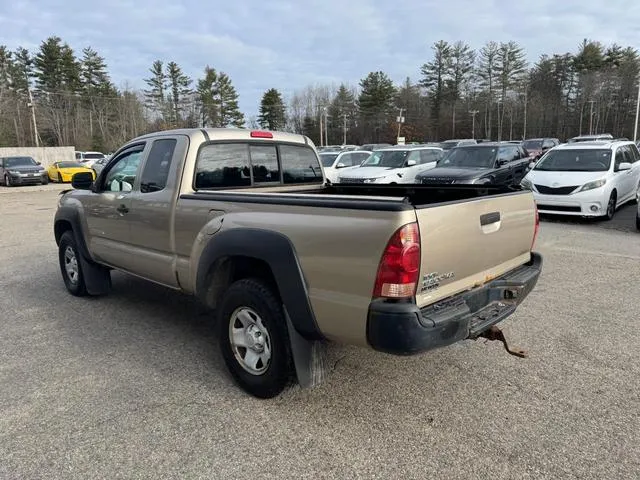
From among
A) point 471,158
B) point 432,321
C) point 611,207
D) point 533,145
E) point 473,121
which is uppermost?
point 473,121

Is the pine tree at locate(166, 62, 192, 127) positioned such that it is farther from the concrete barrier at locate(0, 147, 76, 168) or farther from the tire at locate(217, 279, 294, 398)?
the tire at locate(217, 279, 294, 398)

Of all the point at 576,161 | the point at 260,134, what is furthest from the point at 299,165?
the point at 576,161

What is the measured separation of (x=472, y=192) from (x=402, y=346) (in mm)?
1922

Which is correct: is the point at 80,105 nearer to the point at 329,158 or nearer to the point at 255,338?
the point at 329,158

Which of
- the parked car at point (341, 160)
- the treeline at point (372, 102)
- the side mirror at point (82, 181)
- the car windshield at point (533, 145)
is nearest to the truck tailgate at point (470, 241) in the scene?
the side mirror at point (82, 181)

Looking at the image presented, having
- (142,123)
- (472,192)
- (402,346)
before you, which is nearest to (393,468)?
(402,346)

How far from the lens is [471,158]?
46.4 ft

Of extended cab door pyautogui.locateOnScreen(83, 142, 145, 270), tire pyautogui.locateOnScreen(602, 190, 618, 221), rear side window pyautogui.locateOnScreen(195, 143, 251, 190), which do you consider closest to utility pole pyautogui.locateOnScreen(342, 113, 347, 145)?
tire pyautogui.locateOnScreen(602, 190, 618, 221)

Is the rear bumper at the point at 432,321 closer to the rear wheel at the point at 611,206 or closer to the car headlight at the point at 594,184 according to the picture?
the car headlight at the point at 594,184

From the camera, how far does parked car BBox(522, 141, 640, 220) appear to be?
34.5 feet

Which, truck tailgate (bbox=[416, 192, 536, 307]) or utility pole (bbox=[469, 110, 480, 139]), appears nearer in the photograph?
truck tailgate (bbox=[416, 192, 536, 307])

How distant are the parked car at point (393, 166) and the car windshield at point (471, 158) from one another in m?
1.30

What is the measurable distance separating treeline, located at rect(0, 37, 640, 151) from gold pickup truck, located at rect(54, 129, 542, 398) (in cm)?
6199

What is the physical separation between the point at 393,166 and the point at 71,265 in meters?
11.4
